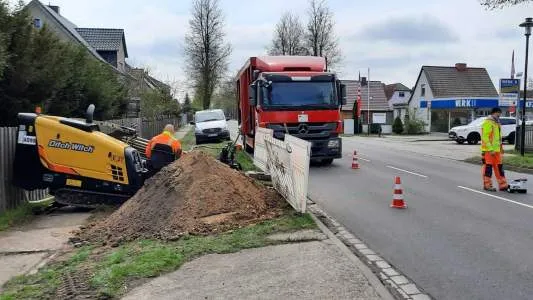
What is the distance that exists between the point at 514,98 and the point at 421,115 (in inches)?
1251

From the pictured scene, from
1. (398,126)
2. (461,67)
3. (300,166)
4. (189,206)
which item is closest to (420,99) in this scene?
(461,67)

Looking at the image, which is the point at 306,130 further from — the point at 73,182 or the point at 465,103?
the point at 465,103

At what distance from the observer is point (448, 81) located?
193ft

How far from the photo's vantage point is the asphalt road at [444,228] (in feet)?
18.4

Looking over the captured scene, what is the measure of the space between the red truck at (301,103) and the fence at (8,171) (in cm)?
749

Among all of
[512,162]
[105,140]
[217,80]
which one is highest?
[217,80]

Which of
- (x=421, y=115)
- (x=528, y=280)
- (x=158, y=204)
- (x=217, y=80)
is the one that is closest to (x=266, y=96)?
(x=158, y=204)

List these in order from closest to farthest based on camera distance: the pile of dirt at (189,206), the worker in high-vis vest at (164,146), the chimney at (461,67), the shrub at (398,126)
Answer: the pile of dirt at (189,206) → the worker in high-vis vest at (164,146) → the shrub at (398,126) → the chimney at (461,67)

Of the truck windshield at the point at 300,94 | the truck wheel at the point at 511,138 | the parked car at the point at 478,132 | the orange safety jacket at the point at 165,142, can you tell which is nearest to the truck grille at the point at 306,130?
the truck windshield at the point at 300,94

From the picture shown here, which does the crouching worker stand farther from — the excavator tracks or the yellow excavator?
the excavator tracks

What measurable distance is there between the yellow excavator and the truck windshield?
673 cm

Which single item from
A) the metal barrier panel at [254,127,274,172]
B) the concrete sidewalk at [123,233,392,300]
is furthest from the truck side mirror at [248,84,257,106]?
the concrete sidewalk at [123,233,392,300]

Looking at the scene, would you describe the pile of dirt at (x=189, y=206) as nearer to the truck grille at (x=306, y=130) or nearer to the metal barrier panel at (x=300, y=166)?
the metal barrier panel at (x=300, y=166)

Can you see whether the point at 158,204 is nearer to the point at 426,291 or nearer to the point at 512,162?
the point at 426,291
